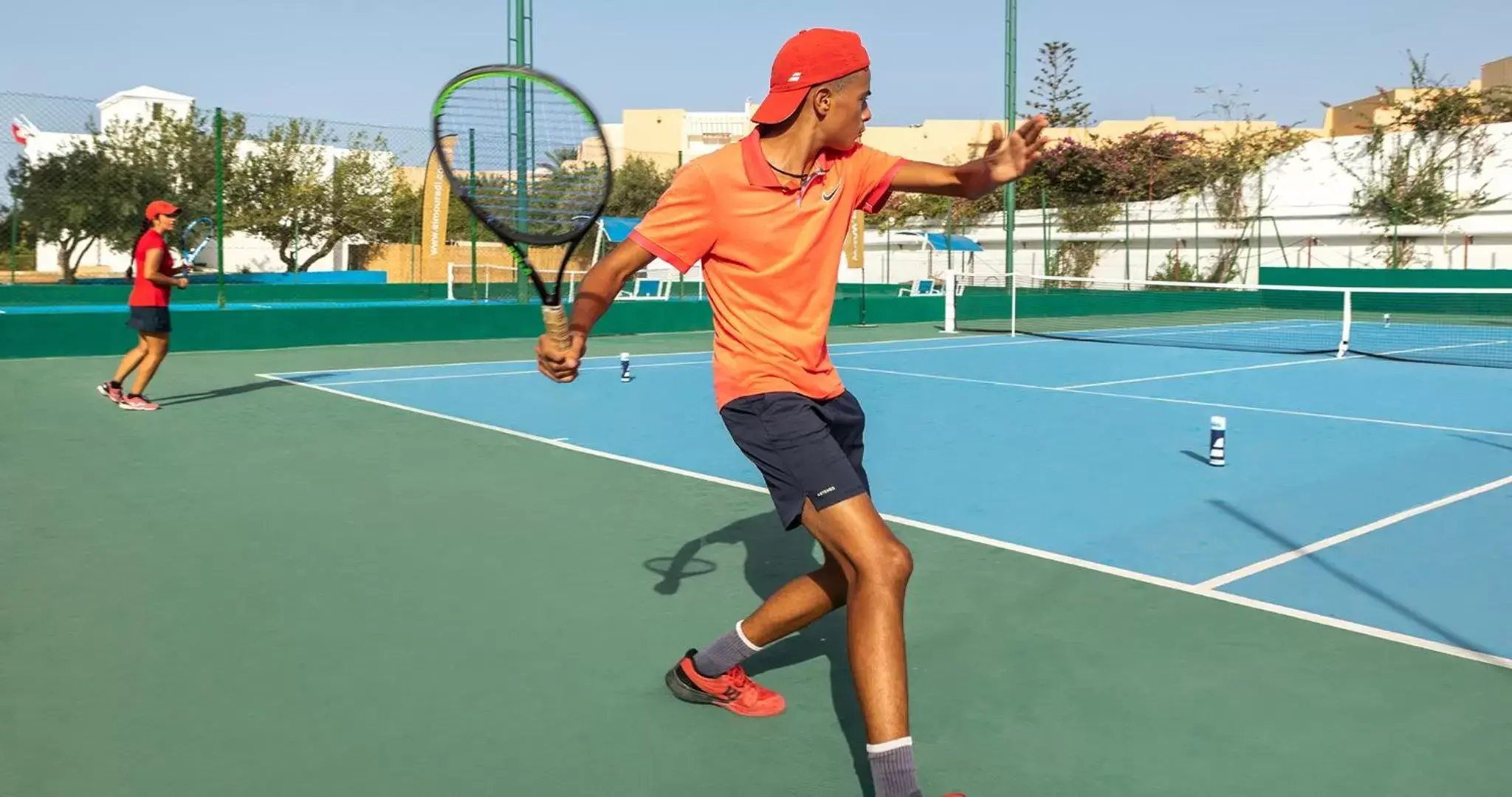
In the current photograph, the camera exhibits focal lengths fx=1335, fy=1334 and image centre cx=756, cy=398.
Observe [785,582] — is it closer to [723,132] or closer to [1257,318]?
[1257,318]

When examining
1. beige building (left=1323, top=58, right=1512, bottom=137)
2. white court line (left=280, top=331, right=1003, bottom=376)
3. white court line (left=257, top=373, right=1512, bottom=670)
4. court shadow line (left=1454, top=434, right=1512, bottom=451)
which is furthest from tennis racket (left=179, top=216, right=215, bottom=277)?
beige building (left=1323, top=58, right=1512, bottom=137)

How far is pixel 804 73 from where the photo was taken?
3297 mm

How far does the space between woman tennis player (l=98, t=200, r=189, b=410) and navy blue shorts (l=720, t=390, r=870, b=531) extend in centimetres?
840

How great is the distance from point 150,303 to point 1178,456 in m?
7.76

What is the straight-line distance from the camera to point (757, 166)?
3332 millimetres

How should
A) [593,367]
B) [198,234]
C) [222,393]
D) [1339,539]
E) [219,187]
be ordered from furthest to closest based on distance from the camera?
1. [198,234]
2. [219,187]
3. [593,367]
4. [222,393]
5. [1339,539]

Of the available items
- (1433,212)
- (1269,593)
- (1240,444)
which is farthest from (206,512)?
(1433,212)

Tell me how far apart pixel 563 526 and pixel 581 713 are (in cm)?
252

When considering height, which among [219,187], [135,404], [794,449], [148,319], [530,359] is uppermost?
[219,187]

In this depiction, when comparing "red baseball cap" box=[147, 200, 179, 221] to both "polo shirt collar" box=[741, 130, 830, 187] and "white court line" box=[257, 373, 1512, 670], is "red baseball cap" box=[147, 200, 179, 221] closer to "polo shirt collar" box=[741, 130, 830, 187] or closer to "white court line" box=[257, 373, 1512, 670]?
"white court line" box=[257, 373, 1512, 670]

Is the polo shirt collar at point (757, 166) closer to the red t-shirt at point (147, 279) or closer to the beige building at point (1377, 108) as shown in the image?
the red t-shirt at point (147, 279)

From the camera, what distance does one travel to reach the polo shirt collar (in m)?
3.33

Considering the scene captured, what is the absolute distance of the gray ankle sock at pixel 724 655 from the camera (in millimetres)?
3670

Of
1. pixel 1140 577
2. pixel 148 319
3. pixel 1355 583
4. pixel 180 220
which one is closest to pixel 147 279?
pixel 148 319
